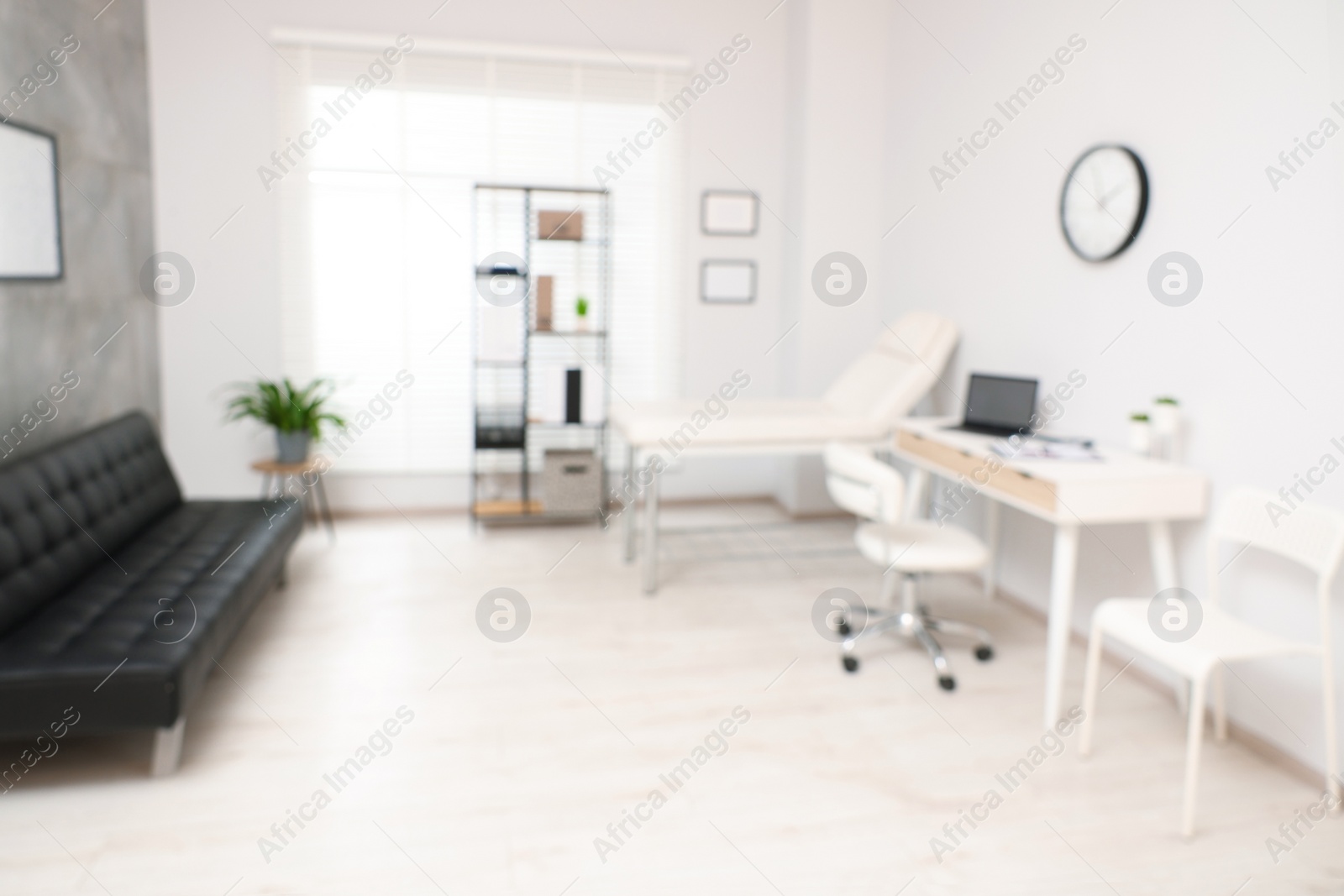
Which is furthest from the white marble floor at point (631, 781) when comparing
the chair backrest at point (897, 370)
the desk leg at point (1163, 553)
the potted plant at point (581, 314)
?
the potted plant at point (581, 314)

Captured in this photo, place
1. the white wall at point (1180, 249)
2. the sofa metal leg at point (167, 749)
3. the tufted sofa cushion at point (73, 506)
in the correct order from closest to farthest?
the sofa metal leg at point (167, 749)
the white wall at point (1180, 249)
the tufted sofa cushion at point (73, 506)

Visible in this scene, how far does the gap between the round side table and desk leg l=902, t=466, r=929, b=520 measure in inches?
113

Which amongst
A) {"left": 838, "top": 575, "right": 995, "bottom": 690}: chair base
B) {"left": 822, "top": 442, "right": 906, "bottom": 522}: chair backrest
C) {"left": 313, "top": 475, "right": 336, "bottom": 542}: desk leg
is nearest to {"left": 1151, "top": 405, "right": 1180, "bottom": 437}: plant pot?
{"left": 822, "top": 442, "right": 906, "bottom": 522}: chair backrest

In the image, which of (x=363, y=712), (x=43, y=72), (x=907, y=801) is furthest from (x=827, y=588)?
(x=43, y=72)

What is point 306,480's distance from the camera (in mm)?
5262

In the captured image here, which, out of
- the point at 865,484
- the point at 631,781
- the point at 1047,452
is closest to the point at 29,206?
the point at 631,781

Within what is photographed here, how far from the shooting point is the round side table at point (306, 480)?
15.5ft

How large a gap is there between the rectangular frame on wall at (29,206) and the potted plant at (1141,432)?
3.96 m

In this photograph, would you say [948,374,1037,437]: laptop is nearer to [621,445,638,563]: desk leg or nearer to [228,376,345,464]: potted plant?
[621,445,638,563]: desk leg

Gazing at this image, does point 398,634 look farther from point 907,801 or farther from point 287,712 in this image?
point 907,801

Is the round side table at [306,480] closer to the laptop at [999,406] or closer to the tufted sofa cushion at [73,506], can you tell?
the tufted sofa cushion at [73,506]

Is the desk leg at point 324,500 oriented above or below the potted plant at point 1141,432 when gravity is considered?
below

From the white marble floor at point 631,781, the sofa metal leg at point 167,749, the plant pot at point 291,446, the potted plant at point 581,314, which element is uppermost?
the potted plant at point 581,314

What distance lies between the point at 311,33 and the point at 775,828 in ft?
15.1
